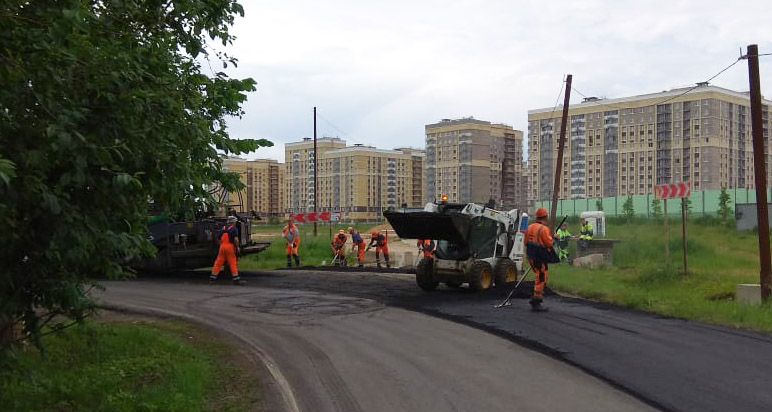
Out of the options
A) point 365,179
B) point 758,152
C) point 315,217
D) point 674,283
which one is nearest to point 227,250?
point 674,283

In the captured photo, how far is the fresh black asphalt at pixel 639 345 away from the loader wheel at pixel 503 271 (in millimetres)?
1029

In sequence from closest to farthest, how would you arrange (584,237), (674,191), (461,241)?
(461,241)
(674,191)
(584,237)

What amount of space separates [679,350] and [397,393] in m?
3.86

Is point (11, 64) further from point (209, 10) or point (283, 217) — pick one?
point (283, 217)

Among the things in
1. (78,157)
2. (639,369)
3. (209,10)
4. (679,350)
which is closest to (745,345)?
(679,350)

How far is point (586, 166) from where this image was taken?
222 ft

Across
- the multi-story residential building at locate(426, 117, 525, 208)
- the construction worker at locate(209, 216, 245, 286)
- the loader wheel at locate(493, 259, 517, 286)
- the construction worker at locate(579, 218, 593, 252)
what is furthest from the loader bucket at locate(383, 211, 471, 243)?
the construction worker at locate(579, 218, 593, 252)

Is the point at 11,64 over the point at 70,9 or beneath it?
beneath

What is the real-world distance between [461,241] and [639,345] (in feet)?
22.9

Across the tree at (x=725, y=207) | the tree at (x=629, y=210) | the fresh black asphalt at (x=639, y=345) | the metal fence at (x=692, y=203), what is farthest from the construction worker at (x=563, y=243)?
the tree at (x=629, y=210)

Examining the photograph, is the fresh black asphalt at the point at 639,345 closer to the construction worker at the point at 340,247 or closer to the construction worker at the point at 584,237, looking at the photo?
the construction worker at the point at 340,247

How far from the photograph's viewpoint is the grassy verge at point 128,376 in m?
5.86

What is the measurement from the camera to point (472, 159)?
2941 centimetres

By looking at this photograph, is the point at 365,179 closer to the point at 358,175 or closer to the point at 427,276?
the point at 358,175
